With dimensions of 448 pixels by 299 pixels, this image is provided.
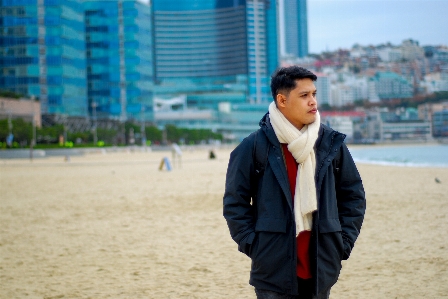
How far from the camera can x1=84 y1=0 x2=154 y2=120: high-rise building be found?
114688mm

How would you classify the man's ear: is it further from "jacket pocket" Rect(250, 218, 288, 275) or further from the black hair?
"jacket pocket" Rect(250, 218, 288, 275)

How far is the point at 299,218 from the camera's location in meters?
2.99

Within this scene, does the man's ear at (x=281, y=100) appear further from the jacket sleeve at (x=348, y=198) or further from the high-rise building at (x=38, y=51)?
the high-rise building at (x=38, y=51)

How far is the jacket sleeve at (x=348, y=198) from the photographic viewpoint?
313 centimetres

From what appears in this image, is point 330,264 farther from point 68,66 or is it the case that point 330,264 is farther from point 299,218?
point 68,66

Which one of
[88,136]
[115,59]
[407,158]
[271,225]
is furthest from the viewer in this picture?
[115,59]

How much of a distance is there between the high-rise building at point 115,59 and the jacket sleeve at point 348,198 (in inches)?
4382

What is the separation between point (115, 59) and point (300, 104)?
115540mm

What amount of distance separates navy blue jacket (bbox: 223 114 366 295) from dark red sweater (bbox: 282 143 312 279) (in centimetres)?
3

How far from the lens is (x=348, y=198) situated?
10.5 ft

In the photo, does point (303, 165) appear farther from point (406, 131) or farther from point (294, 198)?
point (406, 131)

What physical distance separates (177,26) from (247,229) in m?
200

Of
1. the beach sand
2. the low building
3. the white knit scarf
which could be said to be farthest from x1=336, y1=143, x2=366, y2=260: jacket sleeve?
the low building

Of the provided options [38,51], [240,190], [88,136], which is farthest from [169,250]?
[38,51]
